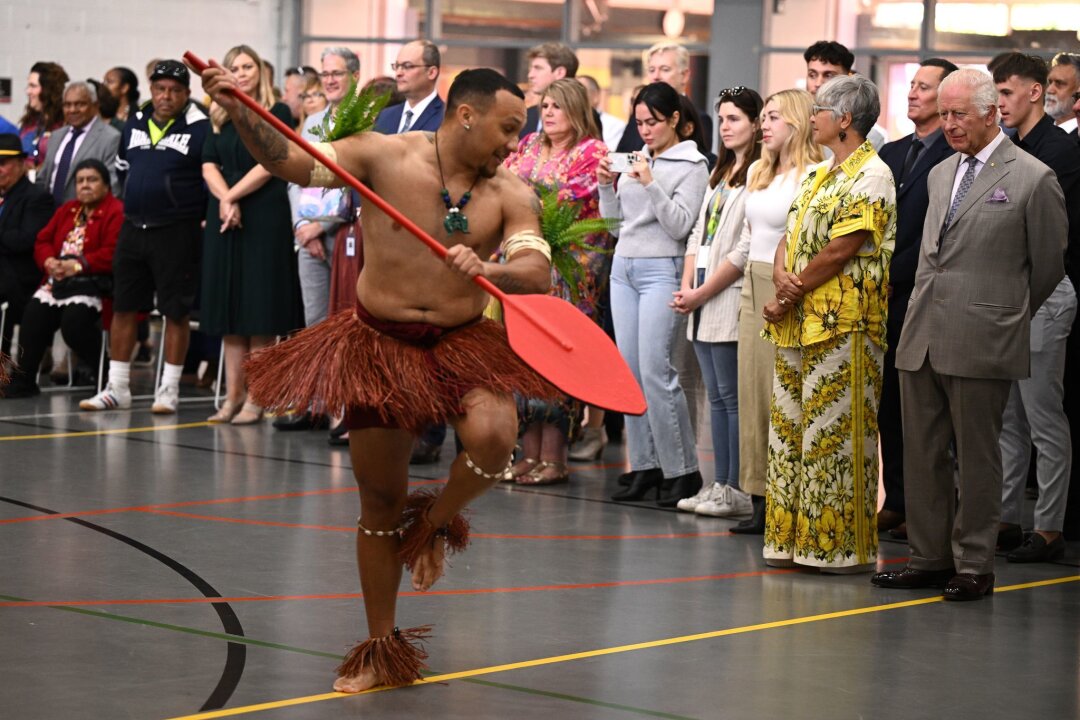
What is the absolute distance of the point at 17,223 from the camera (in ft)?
34.1

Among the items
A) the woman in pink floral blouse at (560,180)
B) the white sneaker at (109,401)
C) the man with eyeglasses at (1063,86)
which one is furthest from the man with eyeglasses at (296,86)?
the man with eyeglasses at (1063,86)

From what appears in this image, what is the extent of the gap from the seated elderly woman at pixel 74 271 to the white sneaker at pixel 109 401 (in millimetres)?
668

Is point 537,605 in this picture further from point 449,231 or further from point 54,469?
point 54,469

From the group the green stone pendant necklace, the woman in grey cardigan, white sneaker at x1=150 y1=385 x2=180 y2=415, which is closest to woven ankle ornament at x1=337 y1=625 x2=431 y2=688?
the green stone pendant necklace

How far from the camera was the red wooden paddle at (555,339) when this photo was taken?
409 centimetres

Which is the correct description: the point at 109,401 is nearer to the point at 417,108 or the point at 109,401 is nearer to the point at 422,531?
the point at 417,108

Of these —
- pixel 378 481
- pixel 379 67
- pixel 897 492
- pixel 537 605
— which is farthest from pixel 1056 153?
pixel 379 67

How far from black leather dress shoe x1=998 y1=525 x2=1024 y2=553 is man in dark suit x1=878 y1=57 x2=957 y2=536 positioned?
0.46 meters

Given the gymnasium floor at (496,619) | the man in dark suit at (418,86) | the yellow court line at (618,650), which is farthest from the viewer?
the man in dark suit at (418,86)

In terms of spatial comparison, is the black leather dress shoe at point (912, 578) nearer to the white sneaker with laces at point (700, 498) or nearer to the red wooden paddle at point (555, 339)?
the white sneaker with laces at point (700, 498)

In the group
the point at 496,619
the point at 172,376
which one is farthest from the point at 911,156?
the point at 172,376

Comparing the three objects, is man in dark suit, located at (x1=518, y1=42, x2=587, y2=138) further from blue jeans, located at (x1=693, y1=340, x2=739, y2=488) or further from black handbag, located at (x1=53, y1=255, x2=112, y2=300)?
black handbag, located at (x1=53, y1=255, x2=112, y2=300)

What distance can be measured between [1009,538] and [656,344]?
1.78 m

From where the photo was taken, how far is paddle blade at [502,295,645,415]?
163 inches
